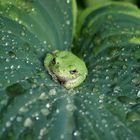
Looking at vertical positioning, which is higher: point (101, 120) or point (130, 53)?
point (130, 53)

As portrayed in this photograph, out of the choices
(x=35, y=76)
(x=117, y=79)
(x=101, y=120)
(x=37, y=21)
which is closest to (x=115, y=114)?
(x=101, y=120)

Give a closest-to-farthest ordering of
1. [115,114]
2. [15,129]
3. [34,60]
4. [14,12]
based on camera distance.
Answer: [15,129], [115,114], [34,60], [14,12]

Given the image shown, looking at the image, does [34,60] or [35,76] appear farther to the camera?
[34,60]

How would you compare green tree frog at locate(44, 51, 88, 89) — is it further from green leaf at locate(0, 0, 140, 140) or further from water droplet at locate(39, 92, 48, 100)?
water droplet at locate(39, 92, 48, 100)

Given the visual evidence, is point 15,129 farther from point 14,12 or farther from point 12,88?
point 14,12

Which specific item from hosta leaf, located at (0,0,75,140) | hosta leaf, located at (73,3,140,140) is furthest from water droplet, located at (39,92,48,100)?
hosta leaf, located at (73,3,140,140)

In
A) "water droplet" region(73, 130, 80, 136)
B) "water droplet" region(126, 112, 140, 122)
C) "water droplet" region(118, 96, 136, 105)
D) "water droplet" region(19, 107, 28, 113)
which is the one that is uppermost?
"water droplet" region(19, 107, 28, 113)

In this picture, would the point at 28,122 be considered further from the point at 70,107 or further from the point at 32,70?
the point at 32,70
